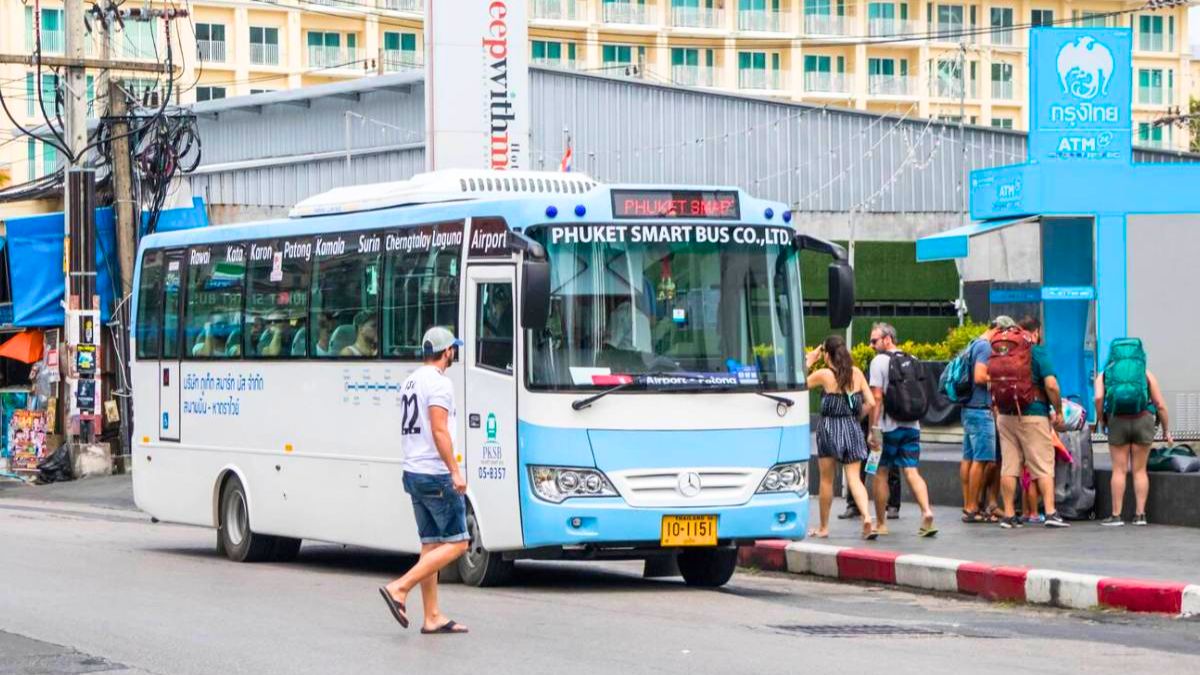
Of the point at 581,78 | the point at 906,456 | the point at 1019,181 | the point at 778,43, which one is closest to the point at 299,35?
the point at 778,43

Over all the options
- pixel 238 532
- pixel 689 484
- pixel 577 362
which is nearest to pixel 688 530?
pixel 689 484

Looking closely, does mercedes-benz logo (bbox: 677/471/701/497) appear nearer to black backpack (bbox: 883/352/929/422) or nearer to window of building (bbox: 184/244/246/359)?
black backpack (bbox: 883/352/929/422)

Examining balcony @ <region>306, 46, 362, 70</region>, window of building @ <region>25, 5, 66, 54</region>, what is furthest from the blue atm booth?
balcony @ <region>306, 46, 362, 70</region>

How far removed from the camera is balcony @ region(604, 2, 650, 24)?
8481 centimetres

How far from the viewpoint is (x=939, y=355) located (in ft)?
113

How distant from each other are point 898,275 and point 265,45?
3629cm

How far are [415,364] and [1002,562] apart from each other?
15.8 feet

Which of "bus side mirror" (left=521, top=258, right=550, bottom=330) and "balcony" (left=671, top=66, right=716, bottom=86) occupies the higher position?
"balcony" (left=671, top=66, right=716, bottom=86)

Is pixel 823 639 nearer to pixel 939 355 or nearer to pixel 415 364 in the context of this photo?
pixel 415 364

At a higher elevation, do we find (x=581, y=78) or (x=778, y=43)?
(x=778, y=43)

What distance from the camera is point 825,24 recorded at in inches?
3450

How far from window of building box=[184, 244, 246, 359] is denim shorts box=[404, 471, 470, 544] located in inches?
258

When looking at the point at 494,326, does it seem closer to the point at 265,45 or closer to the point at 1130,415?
the point at 1130,415

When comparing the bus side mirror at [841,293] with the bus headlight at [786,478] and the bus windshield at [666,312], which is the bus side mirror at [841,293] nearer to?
the bus windshield at [666,312]
